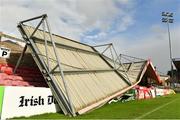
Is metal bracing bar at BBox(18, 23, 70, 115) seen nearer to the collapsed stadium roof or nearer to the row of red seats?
the collapsed stadium roof

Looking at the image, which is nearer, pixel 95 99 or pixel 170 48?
pixel 95 99

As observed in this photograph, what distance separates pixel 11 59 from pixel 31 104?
767 cm

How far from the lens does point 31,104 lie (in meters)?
17.0

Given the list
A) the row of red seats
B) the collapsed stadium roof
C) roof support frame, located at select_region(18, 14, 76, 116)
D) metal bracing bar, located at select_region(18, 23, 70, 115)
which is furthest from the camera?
the row of red seats

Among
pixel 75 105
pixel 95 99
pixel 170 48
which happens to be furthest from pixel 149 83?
pixel 75 105

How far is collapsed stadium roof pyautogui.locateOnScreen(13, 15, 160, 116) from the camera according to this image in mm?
18422

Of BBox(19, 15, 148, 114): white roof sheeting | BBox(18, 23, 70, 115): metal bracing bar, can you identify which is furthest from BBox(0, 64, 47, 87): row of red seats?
BBox(18, 23, 70, 115): metal bracing bar

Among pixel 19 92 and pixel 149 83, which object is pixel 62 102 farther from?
pixel 149 83

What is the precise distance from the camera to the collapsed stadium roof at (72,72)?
18422 mm

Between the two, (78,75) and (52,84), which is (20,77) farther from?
(78,75)

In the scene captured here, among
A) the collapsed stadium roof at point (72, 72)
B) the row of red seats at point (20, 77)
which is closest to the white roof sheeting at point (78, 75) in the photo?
the collapsed stadium roof at point (72, 72)

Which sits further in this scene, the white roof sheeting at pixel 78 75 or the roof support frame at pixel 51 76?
the white roof sheeting at pixel 78 75

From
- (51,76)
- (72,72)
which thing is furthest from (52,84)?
(72,72)

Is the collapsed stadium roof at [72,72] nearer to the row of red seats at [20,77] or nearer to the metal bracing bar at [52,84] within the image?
the metal bracing bar at [52,84]
